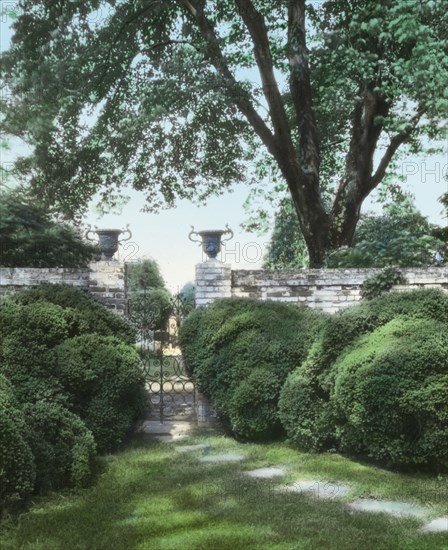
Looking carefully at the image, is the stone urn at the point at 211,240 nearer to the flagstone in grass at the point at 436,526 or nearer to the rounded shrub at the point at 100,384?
the rounded shrub at the point at 100,384

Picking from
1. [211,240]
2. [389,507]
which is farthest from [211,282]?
[389,507]

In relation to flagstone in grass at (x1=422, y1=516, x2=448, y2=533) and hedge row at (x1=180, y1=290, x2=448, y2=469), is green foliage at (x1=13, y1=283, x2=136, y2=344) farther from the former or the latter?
flagstone in grass at (x1=422, y1=516, x2=448, y2=533)

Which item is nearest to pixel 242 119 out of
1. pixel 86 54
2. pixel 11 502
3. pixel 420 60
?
pixel 86 54

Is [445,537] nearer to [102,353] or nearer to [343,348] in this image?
[343,348]

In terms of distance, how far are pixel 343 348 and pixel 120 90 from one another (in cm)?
951

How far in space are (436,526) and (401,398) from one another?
1.32 m

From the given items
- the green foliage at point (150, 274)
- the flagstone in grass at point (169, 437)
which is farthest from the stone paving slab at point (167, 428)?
the green foliage at point (150, 274)

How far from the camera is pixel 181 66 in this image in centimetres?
1206

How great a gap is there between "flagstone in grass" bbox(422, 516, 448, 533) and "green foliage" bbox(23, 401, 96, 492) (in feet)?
8.95

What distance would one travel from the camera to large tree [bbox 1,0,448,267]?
11.5m

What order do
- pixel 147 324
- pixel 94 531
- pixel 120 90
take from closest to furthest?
1. pixel 94 531
2. pixel 147 324
3. pixel 120 90

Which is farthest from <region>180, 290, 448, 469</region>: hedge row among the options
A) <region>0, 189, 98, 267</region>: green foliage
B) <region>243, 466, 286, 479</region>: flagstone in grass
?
<region>0, 189, 98, 267</region>: green foliage

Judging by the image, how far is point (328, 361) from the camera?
6738mm

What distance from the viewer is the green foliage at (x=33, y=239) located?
42.9 ft
